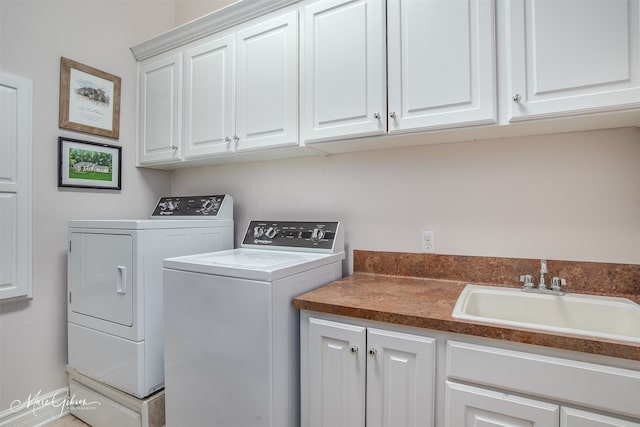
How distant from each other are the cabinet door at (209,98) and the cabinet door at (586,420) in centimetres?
193

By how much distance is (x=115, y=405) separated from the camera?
1.79 meters

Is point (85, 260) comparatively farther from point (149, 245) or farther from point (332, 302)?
point (332, 302)

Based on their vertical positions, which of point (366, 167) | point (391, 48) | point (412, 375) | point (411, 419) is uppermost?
point (391, 48)

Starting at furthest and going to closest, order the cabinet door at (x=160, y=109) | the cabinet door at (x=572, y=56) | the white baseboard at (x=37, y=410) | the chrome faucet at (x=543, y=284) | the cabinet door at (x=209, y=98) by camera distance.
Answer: the cabinet door at (x=160, y=109), the cabinet door at (x=209, y=98), the white baseboard at (x=37, y=410), the chrome faucet at (x=543, y=284), the cabinet door at (x=572, y=56)

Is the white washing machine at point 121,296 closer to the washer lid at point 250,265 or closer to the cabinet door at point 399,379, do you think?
the washer lid at point 250,265

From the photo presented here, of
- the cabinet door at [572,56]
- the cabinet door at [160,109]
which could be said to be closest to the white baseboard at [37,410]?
the cabinet door at [160,109]

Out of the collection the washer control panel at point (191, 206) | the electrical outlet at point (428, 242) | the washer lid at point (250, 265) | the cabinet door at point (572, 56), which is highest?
the cabinet door at point (572, 56)

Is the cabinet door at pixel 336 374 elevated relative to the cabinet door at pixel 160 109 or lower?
lower

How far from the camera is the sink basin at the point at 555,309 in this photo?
1236 mm

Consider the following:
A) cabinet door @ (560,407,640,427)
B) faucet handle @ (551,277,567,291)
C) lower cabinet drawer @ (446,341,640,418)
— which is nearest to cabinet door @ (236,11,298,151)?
lower cabinet drawer @ (446,341,640,418)

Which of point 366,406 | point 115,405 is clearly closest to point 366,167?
point 366,406

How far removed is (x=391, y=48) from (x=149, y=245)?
157 centimetres

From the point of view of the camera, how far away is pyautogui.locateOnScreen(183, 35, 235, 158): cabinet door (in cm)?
198

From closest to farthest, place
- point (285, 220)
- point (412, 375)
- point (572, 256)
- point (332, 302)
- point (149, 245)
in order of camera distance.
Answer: point (412, 375) < point (332, 302) < point (572, 256) < point (149, 245) < point (285, 220)
